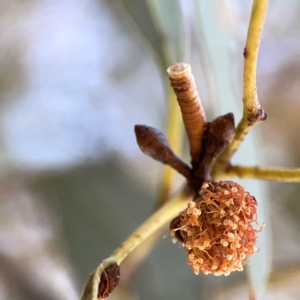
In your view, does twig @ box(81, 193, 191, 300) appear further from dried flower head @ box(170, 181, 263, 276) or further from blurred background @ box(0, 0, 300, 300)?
blurred background @ box(0, 0, 300, 300)

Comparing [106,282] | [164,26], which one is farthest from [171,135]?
[106,282]

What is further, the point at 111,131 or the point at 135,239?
the point at 111,131

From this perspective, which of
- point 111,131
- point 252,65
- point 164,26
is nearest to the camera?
point 252,65

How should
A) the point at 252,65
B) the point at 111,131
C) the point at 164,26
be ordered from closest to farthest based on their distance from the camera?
the point at 252,65
the point at 164,26
the point at 111,131

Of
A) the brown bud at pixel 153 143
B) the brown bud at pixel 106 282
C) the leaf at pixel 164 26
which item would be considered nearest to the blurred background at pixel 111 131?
the leaf at pixel 164 26

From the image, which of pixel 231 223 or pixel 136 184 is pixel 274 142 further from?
pixel 231 223

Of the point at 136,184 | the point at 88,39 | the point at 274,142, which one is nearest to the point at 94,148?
the point at 136,184

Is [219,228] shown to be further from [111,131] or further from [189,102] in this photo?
[111,131]
